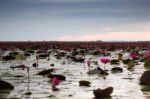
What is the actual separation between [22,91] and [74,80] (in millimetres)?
2722

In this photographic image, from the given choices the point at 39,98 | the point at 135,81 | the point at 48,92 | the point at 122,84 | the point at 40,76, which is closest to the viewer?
the point at 39,98

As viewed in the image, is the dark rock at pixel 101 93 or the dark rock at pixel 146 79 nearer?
the dark rock at pixel 101 93

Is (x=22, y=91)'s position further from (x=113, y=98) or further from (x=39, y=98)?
(x=113, y=98)

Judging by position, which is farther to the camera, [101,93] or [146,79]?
[146,79]

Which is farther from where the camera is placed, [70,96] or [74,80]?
[74,80]

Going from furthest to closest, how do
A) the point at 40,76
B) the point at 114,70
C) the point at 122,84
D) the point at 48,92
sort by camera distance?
the point at 114,70, the point at 40,76, the point at 122,84, the point at 48,92

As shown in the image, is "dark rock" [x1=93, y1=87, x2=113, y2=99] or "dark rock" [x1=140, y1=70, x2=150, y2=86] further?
"dark rock" [x1=140, y1=70, x2=150, y2=86]

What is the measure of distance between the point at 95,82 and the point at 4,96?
3.42m

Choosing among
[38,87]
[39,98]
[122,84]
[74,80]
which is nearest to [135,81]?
[122,84]

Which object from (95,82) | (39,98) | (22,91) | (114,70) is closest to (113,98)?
(39,98)

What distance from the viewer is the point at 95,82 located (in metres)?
11.2

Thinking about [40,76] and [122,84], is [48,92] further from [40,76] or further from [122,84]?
[40,76]

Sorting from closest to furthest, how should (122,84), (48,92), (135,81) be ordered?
(48,92), (122,84), (135,81)

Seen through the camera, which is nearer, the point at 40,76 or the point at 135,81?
the point at 135,81
